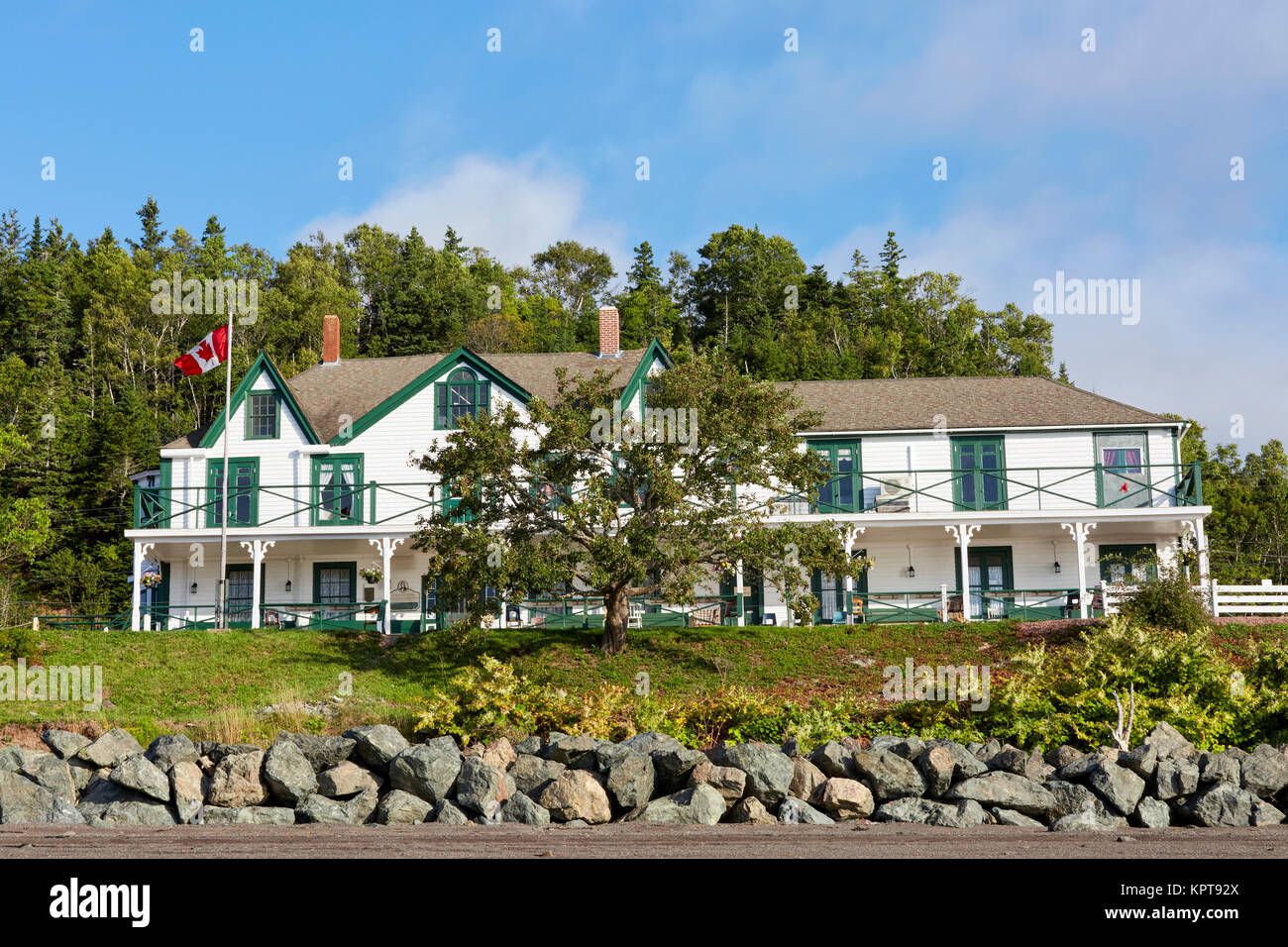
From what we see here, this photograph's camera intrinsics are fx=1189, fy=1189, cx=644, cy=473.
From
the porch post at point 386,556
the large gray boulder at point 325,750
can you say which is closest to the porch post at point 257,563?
the porch post at point 386,556

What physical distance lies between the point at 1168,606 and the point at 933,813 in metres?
11.7

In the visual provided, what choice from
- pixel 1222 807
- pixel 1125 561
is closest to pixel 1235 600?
pixel 1125 561

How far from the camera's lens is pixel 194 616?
1157 inches

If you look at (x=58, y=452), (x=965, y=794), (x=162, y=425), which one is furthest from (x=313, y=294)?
(x=965, y=794)

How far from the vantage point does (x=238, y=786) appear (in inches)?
532

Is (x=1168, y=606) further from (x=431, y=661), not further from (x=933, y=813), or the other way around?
(x=431, y=661)

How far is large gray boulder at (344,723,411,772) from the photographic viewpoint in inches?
564

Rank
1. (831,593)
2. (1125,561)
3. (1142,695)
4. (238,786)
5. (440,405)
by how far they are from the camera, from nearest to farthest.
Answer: (238,786)
(1142,695)
(1125,561)
(831,593)
(440,405)

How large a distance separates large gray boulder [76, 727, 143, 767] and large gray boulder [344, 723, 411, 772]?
2709 millimetres

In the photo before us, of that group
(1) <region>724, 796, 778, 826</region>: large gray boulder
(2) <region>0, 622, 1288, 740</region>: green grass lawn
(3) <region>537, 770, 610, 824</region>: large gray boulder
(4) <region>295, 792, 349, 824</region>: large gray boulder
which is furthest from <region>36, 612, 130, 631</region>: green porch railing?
(1) <region>724, 796, 778, 826</region>: large gray boulder

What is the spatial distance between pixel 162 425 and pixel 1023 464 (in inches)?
1294

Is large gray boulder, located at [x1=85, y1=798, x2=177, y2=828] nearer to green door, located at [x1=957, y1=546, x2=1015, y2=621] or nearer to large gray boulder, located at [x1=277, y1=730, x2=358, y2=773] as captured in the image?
large gray boulder, located at [x1=277, y1=730, x2=358, y2=773]

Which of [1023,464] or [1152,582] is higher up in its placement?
[1023,464]
